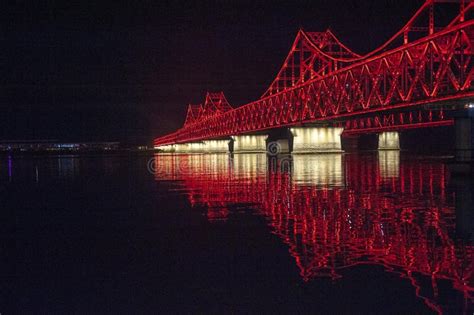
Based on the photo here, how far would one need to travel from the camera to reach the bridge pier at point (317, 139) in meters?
99.9

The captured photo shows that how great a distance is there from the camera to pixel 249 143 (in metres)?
158

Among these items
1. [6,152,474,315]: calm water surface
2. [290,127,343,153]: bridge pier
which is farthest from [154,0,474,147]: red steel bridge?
[6,152,474,315]: calm water surface

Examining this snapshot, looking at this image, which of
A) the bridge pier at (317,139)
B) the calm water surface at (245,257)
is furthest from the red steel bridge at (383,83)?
the calm water surface at (245,257)

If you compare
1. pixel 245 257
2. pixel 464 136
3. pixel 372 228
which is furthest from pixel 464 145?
pixel 245 257

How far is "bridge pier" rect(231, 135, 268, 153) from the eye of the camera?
15525cm

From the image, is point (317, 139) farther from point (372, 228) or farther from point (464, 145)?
point (372, 228)

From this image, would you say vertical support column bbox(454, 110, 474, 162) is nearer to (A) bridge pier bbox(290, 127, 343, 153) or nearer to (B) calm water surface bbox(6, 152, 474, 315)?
(B) calm water surface bbox(6, 152, 474, 315)

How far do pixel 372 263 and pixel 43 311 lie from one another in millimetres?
5462

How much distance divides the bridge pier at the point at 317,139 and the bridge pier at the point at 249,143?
53.2 metres

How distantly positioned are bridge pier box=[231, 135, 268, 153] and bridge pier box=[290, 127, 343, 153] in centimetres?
5317

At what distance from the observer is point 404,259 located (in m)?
10.7

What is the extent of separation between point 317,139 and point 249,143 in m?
58.8

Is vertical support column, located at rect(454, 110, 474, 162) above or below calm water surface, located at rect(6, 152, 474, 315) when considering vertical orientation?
above

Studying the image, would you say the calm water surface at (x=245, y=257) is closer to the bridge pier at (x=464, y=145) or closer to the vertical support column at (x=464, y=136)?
the bridge pier at (x=464, y=145)
